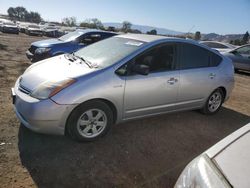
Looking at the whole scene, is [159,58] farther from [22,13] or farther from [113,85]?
[22,13]

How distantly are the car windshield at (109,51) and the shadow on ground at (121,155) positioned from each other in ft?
3.91

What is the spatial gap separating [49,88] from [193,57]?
9.29 ft

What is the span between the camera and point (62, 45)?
8.61 metres

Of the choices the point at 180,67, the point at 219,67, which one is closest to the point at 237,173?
the point at 180,67

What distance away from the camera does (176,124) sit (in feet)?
16.6

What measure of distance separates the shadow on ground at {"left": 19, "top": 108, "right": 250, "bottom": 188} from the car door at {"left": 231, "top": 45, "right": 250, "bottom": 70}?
9.41 metres

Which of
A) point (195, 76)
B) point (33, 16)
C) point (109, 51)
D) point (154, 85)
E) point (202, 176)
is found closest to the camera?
point (202, 176)

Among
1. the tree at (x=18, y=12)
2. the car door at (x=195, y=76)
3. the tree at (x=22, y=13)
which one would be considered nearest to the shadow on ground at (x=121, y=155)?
the car door at (x=195, y=76)

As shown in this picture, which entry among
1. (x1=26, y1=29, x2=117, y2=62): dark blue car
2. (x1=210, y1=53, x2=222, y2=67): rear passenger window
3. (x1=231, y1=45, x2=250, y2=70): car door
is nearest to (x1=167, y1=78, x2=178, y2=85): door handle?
(x1=210, y1=53, x2=222, y2=67): rear passenger window

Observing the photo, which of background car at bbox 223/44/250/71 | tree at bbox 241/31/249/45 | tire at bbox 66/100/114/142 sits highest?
tire at bbox 66/100/114/142

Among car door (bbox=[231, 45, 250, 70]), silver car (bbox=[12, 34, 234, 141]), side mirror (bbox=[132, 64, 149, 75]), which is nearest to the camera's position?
silver car (bbox=[12, 34, 234, 141])

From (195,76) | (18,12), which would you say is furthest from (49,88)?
(18,12)

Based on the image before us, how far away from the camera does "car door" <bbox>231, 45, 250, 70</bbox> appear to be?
13.2m

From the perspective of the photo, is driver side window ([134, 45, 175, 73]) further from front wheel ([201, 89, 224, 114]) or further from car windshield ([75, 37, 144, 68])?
front wheel ([201, 89, 224, 114])
